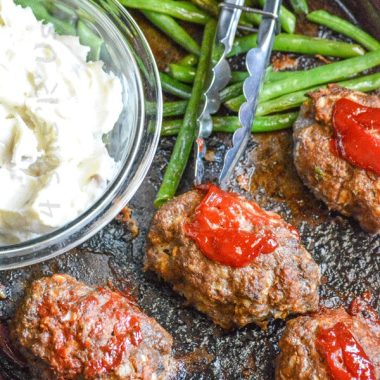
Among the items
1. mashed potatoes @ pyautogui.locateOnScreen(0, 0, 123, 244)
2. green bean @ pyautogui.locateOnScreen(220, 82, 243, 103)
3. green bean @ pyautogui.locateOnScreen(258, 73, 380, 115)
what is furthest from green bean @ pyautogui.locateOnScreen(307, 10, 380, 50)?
mashed potatoes @ pyautogui.locateOnScreen(0, 0, 123, 244)

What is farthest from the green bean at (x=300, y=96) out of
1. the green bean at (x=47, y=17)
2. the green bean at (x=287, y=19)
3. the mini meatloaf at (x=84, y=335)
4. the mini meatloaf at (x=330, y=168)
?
the mini meatloaf at (x=84, y=335)

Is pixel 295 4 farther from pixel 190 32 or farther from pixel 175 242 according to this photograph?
pixel 175 242

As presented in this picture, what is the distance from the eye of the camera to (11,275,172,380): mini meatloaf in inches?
177

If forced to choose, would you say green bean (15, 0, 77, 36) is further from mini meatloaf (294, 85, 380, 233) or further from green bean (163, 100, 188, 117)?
mini meatloaf (294, 85, 380, 233)

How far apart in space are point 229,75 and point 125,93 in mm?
816

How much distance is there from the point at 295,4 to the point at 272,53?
0.42 meters

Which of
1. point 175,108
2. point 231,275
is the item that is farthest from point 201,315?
point 175,108

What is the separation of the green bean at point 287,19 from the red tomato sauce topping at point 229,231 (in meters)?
1.56

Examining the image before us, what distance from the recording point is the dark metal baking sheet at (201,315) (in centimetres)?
507

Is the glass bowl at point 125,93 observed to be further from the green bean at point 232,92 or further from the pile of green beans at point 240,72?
the green bean at point 232,92

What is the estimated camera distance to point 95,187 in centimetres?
464

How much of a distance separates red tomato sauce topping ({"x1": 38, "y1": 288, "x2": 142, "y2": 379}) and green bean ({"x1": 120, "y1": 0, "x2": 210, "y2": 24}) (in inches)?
88.5

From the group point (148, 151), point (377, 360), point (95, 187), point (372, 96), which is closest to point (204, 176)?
point (148, 151)

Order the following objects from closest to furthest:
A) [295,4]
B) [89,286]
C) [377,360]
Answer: [377,360], [89,286], [295,4]
